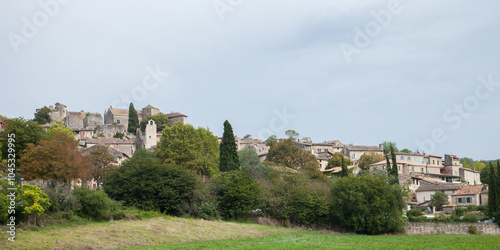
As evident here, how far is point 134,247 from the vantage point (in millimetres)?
32375

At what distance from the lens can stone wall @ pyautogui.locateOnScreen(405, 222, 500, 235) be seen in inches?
2000

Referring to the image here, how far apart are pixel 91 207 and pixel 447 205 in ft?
175

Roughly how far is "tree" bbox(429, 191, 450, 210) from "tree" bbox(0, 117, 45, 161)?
5666 cm

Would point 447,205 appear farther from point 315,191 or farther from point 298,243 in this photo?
point 298,243

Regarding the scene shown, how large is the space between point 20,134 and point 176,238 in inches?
1020

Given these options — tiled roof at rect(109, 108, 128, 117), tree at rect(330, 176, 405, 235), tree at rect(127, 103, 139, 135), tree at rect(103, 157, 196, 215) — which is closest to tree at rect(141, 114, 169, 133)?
tree at rect(127, 103, 139, 135)

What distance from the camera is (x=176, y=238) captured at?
1475 inches

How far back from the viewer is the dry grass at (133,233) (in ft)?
100

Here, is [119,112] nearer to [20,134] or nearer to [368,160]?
[368,160]

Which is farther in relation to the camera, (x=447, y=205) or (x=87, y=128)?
(x=87, y=128)

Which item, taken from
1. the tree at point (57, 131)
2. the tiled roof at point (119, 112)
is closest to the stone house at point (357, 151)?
the tiled roof at point (119, 112)

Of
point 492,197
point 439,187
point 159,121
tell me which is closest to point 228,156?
point 492,197

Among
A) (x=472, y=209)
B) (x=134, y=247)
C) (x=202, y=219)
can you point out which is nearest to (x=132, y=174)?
(x=202, y=219)

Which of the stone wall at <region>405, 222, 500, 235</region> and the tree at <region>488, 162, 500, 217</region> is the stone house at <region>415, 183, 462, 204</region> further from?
the stone wall at <region>405, 222, 500, 235</region>
